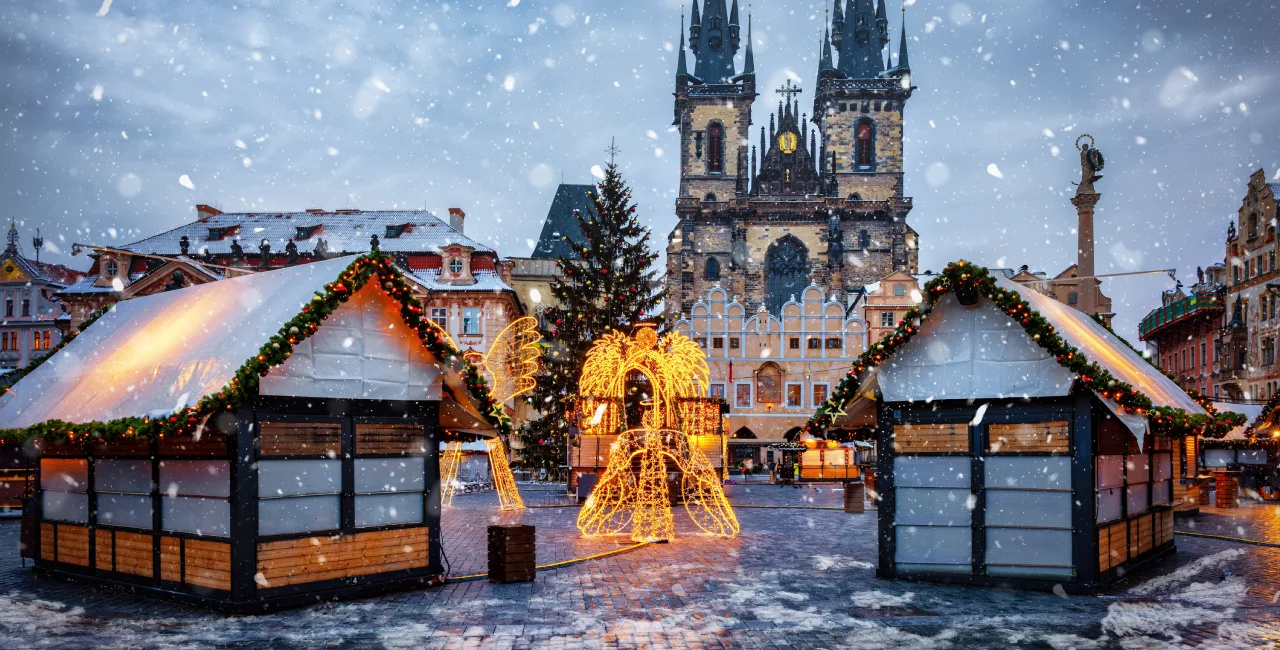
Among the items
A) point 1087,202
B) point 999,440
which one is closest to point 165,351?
point 999,440

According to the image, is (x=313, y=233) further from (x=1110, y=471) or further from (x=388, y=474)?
(x=1110, y=471)

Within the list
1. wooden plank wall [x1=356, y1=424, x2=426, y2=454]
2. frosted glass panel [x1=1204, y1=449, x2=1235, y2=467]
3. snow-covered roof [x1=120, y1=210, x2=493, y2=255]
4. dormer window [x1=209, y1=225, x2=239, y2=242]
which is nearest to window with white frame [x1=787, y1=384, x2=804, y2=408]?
snow-covered roof [x1=120, y1=210, x2=493, y2=255]

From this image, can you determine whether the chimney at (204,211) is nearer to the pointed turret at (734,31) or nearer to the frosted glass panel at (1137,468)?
the pointed turret at (734,31)

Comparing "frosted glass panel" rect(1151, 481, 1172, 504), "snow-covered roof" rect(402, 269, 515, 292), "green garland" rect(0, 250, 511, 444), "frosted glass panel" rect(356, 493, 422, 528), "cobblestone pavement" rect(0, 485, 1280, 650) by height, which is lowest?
"cobblestone pavement" rect(0, 485, 1280, 650)

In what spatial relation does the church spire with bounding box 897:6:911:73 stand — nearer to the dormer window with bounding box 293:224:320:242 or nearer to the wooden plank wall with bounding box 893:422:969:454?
the dormer window with bounding box 293:224:320:242

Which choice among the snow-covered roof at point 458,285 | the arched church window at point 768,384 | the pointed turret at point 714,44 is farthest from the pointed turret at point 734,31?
the snow-covered roof at point 458,285

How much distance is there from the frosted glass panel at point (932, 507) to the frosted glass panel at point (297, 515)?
6.64 m

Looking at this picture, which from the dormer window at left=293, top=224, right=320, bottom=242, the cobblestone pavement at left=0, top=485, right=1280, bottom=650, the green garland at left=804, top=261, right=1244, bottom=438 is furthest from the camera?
the dormer window at left=293, top=224, right=320, bottom=242

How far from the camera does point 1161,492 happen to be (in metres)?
15.3

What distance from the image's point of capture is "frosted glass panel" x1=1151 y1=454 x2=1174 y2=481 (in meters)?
14.9

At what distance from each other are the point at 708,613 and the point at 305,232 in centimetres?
4273

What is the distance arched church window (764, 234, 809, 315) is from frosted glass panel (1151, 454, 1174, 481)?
5271 cm

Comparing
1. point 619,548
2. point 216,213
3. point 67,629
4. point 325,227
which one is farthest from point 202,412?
point 216,213

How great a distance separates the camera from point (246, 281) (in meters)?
13.6
